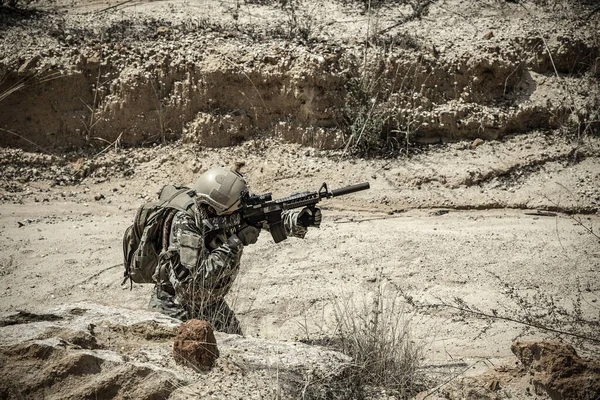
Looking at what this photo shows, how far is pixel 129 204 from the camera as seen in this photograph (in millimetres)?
7387

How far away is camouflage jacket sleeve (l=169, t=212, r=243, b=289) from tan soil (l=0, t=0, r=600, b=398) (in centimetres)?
127

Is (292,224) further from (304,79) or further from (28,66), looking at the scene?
(28,66)

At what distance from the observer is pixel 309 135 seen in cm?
775

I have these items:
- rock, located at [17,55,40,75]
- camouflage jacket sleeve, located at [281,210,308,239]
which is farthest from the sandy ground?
rock, located at [17,55,40,75]

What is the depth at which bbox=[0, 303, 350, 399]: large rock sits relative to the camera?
3.32m

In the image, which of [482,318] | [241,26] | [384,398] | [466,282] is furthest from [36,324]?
[241,26]

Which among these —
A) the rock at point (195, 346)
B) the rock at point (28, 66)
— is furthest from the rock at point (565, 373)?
the rock at point (28, 66)

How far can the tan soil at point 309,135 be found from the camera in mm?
6199

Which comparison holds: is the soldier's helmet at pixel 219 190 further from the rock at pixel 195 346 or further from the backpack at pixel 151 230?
the rock at pixel 195 346

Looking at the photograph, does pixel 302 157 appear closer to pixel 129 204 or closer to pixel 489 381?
pixel 129 204

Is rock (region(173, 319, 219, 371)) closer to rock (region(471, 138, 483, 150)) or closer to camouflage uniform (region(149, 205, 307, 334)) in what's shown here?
camouflage uniform (region(149, 205, 307, 334))

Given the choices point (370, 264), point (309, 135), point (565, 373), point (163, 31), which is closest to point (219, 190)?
point (370, 264)

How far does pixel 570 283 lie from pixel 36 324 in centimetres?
398

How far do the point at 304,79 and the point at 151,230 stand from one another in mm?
3497
